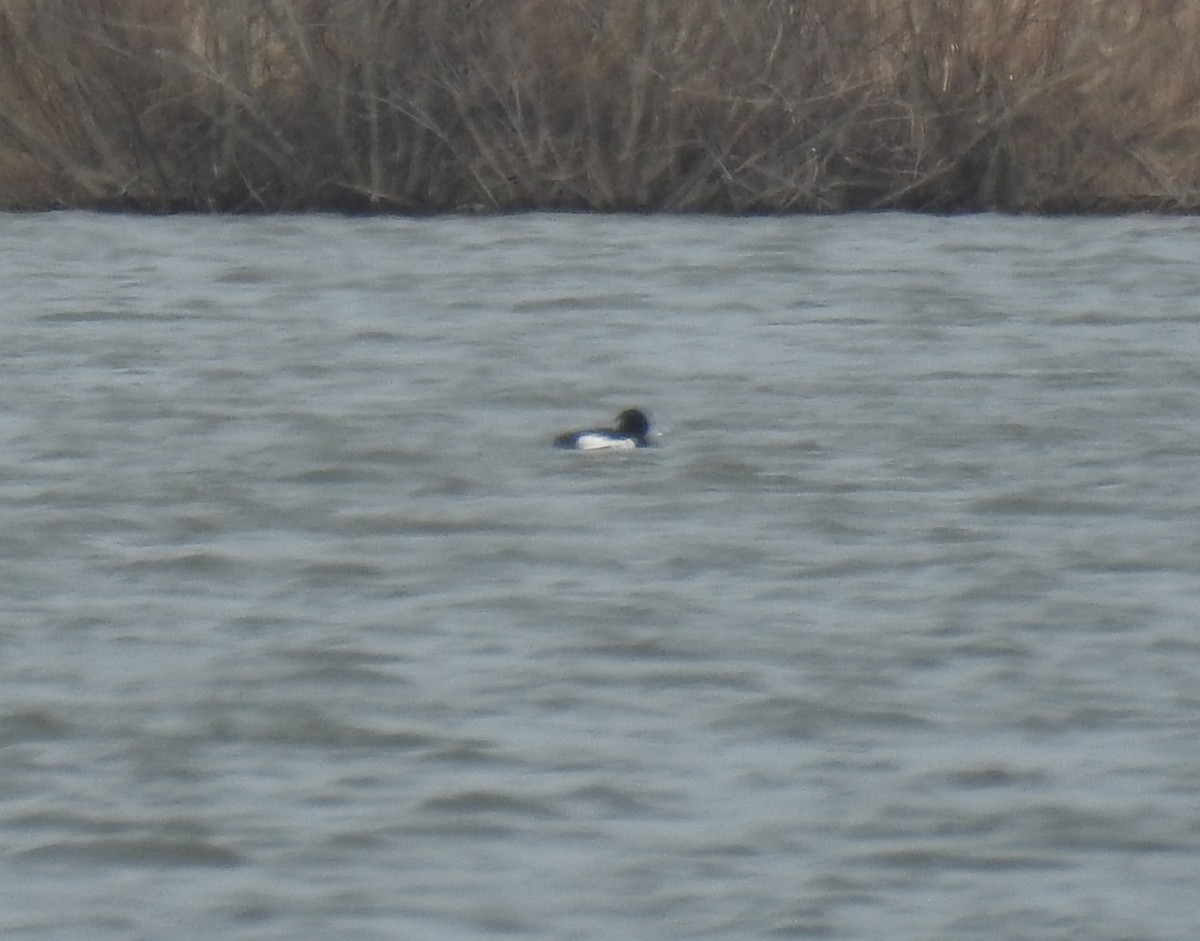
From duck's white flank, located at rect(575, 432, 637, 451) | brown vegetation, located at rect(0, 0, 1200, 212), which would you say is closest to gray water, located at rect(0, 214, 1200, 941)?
duck's white flank, located at rect(575, 432, 637, 451)

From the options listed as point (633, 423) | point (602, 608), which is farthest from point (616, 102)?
point (602, 608)

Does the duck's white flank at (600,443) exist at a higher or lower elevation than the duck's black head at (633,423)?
lower

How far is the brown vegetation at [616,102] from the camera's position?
61.3 ft

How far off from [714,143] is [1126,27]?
2.39m

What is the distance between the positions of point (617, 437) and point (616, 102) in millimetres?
7702

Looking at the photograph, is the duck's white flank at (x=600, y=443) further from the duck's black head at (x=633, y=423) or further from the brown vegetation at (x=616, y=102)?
the brown vegetation at (x=616, y=102)

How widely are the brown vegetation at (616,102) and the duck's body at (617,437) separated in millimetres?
7273

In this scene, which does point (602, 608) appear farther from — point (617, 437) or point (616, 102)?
point (616, 102)

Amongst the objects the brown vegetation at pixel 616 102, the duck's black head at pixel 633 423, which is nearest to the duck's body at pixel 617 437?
the duck's black head at pixel 633 423

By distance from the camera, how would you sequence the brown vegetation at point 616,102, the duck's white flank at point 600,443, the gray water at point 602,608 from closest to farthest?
1. the gray water at point 602,608
2. the duck's white flank at point 600,443
3. the brown vegetation at point 616,102

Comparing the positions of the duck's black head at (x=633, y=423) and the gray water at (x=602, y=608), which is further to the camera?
the duck's black head at (x=633, y=423)

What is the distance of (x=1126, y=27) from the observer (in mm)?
18859

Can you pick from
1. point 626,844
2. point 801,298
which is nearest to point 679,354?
point 801,298

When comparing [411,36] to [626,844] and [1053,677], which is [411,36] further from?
[626,844]
